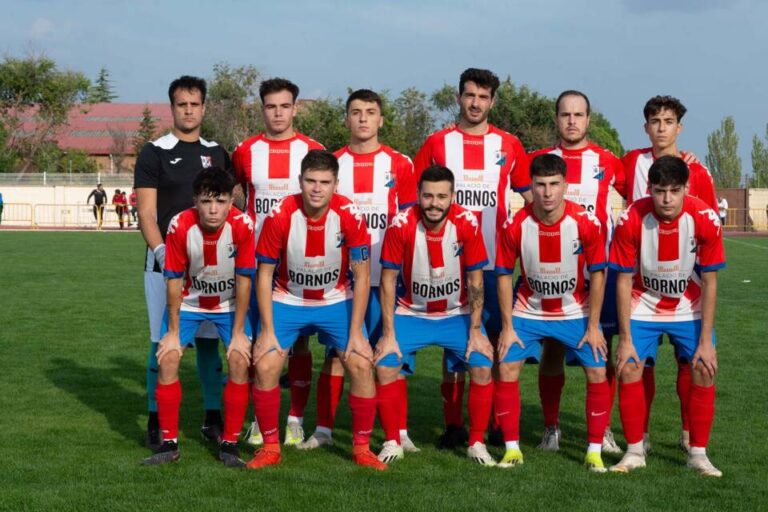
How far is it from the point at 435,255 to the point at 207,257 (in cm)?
135

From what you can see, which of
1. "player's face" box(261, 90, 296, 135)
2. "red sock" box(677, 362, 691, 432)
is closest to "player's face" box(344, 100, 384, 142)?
"player's face" box(261, 90, 296, 135)

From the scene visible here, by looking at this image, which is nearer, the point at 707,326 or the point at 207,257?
the point at 707,326

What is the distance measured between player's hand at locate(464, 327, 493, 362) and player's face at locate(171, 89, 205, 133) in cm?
220

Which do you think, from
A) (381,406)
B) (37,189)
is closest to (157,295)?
(381,406)

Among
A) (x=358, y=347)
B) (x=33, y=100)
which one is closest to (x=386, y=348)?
(x=358, y=347)

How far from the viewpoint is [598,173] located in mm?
6352

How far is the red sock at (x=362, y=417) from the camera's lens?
19.1 ft

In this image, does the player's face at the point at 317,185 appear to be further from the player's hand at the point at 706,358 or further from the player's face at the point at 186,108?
the player's hand at the point at 706,358

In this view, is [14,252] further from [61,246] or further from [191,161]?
[191,161]

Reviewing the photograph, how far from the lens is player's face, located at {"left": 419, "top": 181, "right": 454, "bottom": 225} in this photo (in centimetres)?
567

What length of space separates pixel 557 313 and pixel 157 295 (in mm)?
2528

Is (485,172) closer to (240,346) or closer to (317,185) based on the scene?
(317,185)

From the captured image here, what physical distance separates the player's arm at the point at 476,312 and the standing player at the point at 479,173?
19.3 inches

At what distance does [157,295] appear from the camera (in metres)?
6.35
